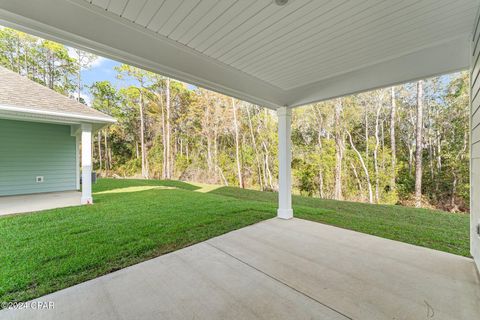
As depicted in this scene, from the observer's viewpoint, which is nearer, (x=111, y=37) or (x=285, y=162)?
(x=111, y=37)

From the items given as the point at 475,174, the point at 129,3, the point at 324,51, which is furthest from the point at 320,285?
the point at 129,3

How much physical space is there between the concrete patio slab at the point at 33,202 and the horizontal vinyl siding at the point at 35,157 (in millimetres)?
398

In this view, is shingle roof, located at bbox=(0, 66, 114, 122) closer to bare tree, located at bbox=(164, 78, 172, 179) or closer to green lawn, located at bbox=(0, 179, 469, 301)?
green lawn, located at bbox=(0, 179, 469, 301)

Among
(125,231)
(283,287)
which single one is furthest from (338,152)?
(125,231)

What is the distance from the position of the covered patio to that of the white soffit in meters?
0.01

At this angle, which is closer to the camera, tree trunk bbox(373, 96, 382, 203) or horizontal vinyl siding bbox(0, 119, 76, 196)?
horizontal vinyl siding bbox(0, 119, 76, 196)

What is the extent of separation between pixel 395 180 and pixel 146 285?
30.4 feet

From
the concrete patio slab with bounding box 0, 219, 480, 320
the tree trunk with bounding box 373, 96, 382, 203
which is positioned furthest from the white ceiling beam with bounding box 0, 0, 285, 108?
the tree trunk with bounding box 373, 96, 382, 203

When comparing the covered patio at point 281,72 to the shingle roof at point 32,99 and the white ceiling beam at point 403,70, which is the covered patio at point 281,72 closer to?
the white ceiling beam at point 403,70

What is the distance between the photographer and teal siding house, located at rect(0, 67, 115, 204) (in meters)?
4.71

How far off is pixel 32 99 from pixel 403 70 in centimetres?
719

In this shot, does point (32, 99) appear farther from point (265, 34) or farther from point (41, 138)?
point (265, 34)

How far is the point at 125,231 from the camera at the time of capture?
3.24 m

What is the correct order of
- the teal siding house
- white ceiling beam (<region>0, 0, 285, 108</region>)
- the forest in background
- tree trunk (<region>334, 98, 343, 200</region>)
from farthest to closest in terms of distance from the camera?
tree trunk (<region>334, 98, 343, 200</region>) < the forest in background < the teal siding house < white ceiling beam (<region>0, 0, 285, 108</region>)
